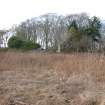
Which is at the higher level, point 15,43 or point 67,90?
point 15,43

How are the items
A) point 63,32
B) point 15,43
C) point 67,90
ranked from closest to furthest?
point 67,90
point 15,43
point 63,32

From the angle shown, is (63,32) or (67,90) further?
(63,32)

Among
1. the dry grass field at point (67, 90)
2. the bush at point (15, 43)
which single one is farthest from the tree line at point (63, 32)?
the dry grass field at point (67, 90)

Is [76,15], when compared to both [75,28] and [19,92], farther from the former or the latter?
[19,92]

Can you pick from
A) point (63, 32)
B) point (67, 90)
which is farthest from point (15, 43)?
point (67, 90)

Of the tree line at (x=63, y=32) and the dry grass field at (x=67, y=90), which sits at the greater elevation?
the tree line at (x=63, y=32)

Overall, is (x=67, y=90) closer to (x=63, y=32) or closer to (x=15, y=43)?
(x=15, y=43)

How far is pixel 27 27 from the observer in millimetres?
31469

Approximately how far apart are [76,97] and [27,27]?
92.6 ft

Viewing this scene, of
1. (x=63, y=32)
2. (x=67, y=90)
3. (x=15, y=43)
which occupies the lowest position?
(x=67, y=90)

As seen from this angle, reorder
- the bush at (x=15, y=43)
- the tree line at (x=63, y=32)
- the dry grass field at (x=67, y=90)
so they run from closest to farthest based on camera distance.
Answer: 1. the dry grass field at (x=67, y=90)
2. the bush at (x=15, y=43)
3. the tree line at (x=63, y=32)

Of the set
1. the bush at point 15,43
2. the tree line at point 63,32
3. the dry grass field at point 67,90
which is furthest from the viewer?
the tree line at point 63,32

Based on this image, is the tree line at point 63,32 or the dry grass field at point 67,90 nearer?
the dry grass field at point 67,90

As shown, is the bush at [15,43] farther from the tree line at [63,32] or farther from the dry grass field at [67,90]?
the dry grass field at [67,90]
